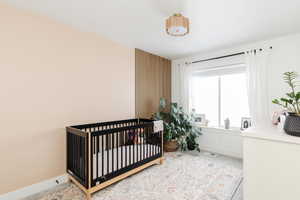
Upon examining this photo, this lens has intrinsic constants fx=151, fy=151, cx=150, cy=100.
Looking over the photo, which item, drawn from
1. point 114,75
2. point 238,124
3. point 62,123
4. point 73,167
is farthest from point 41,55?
point 238,124

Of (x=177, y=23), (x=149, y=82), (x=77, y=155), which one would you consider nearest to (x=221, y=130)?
(x=149, y=82)

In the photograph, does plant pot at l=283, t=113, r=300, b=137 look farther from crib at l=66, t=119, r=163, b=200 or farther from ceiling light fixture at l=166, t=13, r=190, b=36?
crib at l=66, t=119, r=163, b=200

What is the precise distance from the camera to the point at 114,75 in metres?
2.77

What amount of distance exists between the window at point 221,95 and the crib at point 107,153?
150cm

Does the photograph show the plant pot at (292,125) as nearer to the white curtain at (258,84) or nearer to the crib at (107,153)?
the crib at (107,153)

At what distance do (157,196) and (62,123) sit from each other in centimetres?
158

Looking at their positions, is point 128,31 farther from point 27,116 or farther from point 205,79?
point 205,79

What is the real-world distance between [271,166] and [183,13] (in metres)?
1.79

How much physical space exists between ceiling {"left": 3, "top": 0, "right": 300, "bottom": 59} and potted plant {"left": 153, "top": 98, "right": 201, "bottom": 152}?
1520 mm

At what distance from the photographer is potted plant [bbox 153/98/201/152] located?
10.4 ft

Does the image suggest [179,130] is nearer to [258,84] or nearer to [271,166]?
[258,84]

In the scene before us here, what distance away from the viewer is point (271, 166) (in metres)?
0.97

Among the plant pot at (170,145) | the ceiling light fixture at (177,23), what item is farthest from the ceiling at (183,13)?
the plant pot at (170,145)

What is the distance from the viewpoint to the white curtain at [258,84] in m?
2.63
